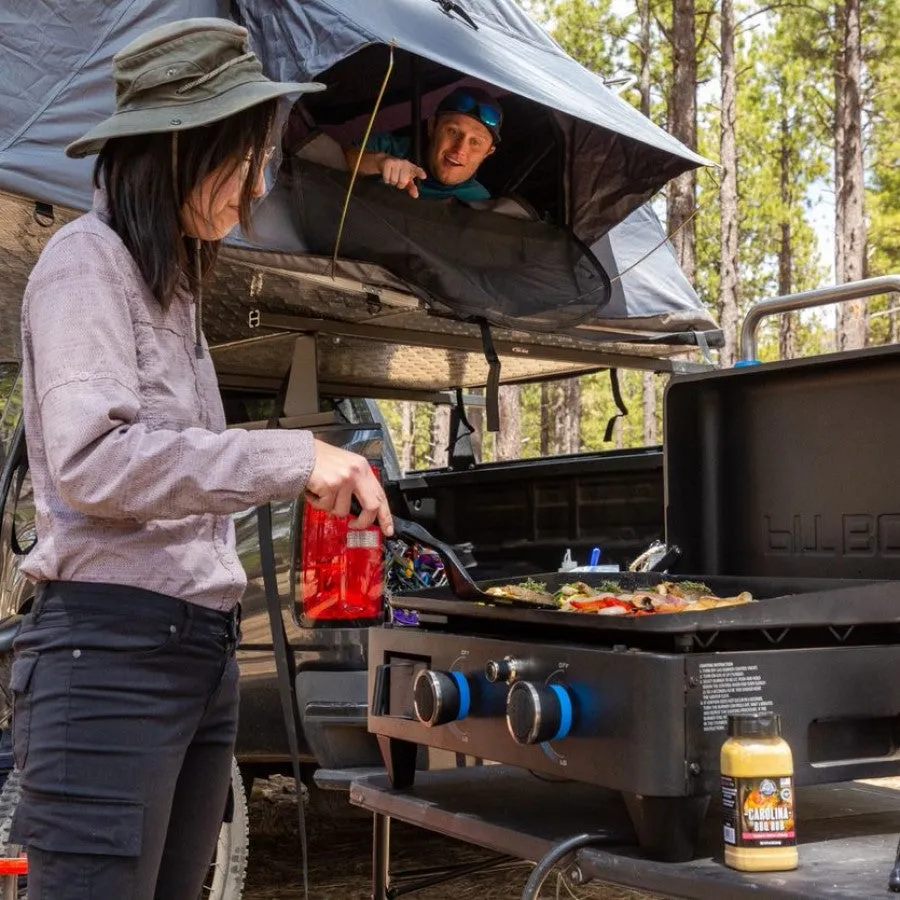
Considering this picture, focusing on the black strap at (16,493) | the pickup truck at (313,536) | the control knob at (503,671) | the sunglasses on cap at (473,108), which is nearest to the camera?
the control knob at (503,671)

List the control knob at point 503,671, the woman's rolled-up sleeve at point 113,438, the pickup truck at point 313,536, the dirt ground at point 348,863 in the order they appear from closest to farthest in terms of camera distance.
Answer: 1. the woman's rolled-up sleeve at point 113,438
2. the control knob at point 503,671
3. the pickup truck at point 313,536
4. the dirt ground at point 348,863

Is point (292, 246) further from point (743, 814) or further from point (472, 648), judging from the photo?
point (743, 814)

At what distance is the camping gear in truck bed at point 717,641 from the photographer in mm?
1867

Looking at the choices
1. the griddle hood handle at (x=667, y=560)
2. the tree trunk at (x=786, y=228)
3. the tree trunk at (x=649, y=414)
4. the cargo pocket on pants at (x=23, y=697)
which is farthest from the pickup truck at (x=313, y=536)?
the tree trunk at (x=786, y=228)

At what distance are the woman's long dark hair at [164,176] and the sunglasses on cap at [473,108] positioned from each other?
227 centimetres

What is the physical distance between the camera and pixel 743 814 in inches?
69.5

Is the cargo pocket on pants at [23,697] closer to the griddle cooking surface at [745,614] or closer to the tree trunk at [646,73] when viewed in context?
Result: the griddle cooking surface at [745,614]

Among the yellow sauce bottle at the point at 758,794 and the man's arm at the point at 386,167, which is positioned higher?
the man's arm at the point at 386,167

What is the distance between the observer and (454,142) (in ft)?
13.6

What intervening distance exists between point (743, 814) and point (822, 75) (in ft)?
80.1

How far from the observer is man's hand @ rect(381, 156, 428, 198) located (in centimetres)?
388

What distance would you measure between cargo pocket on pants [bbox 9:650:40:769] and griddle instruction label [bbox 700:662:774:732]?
97cm

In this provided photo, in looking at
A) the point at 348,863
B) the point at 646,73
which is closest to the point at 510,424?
the point at 646,73

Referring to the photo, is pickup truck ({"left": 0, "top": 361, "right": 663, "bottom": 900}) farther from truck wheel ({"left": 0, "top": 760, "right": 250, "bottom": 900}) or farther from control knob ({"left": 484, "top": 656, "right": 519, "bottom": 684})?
control knob ({"left": 484, "top": 656, "right": 519, "bottom": 684})
